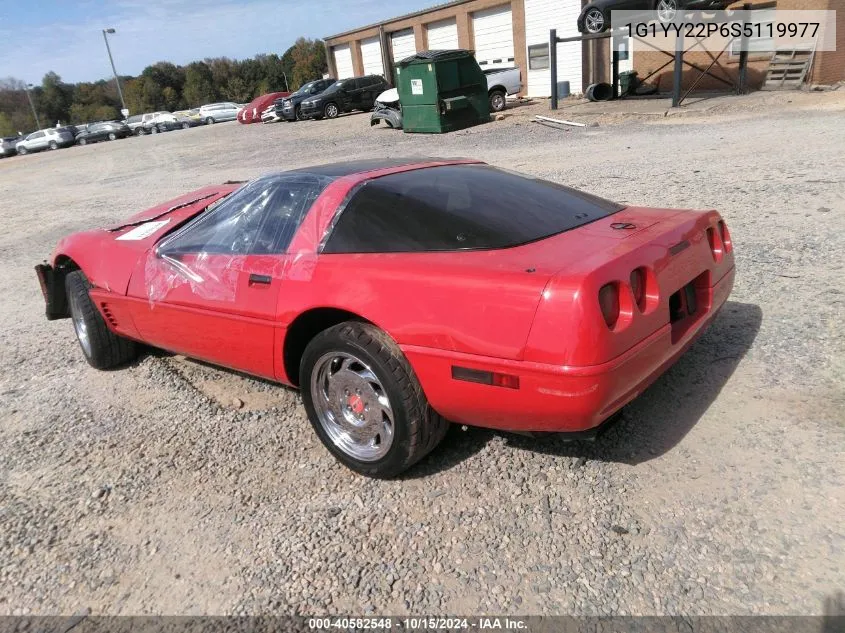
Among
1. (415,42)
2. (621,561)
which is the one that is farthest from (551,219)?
(415,42)

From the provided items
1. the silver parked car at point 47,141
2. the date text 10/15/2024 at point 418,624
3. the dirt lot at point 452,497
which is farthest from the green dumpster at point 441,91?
the silver parked car at point 47,141

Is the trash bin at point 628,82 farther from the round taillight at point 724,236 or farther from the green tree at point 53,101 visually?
the green tree at point 53,101

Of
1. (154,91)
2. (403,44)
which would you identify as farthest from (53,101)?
(403,44)

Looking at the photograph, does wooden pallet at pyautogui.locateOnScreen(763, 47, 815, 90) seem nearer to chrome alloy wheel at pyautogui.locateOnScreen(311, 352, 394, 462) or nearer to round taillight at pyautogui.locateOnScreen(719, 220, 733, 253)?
round taillight at pyautogui.locateOnScreen(719, 220, 733, 253)

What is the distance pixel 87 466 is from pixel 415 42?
32.7m

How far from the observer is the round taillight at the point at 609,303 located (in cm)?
234

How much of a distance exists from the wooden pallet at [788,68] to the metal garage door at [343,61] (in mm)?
25952

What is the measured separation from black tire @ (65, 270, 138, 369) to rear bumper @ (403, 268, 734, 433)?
2.67 meters

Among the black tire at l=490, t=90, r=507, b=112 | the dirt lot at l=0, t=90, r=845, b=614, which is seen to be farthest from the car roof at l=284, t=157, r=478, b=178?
the black tire at l=490, t=90, r=507, b=112

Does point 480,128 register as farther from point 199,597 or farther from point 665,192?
point 199,597

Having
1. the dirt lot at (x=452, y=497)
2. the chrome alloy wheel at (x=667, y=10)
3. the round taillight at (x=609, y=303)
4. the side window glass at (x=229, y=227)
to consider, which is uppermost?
the chrome alloy wheel at (x=667, y=10)

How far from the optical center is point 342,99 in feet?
95.1

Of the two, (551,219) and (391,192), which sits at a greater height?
(391,192)

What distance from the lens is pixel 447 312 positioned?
Result: 8.17 feet
